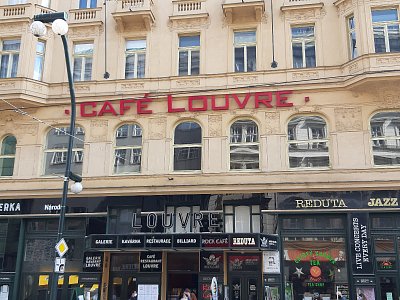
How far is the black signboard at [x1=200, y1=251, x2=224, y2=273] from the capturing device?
59.4 ft

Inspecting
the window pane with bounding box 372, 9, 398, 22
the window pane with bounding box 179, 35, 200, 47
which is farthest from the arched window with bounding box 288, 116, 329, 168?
the window pane with bounding box 179, 35, 200, 47

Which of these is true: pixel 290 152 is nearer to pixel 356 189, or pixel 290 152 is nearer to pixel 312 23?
pixel 356 189

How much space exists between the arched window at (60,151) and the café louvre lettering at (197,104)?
1018mm

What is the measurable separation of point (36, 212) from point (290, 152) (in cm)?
1128

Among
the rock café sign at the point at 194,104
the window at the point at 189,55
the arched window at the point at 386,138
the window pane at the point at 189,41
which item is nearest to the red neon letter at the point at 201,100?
the rock café sign at the point at 194,104

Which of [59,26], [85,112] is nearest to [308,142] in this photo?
[85,112]

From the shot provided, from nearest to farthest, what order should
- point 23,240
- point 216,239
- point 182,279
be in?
point 216,239, point 182,279, point 23,240

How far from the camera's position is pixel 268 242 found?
55.5 feet

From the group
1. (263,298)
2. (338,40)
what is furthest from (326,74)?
(263,298)

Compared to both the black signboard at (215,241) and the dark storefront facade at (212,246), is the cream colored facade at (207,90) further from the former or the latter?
the black signboard at (215,241)

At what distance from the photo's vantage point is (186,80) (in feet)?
66.3

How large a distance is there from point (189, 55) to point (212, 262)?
367 inches

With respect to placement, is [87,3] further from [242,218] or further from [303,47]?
[242,218]

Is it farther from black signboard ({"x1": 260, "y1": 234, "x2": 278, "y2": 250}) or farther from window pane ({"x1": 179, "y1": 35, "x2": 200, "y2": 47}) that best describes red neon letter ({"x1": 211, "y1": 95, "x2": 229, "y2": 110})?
black signboard ({"x1": 260, "y1": 234, "x2": 278, "y2": 250})
